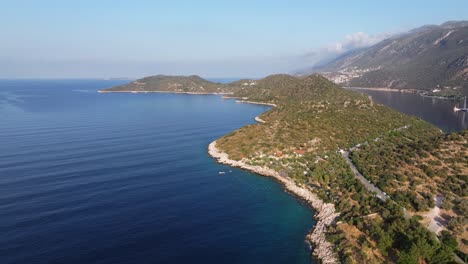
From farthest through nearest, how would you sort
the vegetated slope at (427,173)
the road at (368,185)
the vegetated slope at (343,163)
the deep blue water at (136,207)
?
the road at (368,185)
the vegetated slope at (427,173)
the deep blue water at (136,207)
the vegetated slope at (343,163)

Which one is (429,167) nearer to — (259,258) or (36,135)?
(259,258)

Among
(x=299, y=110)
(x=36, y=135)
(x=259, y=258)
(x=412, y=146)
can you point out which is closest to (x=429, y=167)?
(x=412, y=146)

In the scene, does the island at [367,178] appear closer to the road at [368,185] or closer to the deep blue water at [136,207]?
the road at [368,185]

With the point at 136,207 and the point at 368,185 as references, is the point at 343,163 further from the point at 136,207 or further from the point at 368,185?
the point at 136,207

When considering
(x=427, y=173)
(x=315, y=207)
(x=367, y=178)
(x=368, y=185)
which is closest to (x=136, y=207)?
(x=315, y=207)

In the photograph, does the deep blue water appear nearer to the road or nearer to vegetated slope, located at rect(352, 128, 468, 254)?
the road

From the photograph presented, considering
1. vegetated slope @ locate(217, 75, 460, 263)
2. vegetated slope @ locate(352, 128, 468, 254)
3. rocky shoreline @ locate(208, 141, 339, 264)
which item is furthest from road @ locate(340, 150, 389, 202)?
rocky shoreline @ locate(208, 141, 339, 264)

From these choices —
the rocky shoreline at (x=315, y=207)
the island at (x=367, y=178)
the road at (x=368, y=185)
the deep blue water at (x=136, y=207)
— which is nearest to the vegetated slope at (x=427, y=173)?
the island at (x=367, y=178)

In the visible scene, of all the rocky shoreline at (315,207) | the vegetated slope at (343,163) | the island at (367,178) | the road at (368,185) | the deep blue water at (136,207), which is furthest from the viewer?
the road at (368,185)
